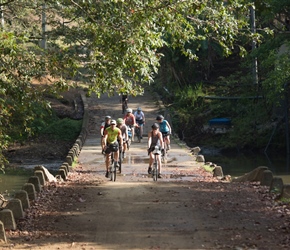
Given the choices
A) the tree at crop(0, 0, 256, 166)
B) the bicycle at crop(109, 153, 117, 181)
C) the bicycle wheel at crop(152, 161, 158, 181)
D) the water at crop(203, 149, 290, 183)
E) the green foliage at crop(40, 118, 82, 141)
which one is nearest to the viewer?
the tree at crop(0, 0, 256, 166)

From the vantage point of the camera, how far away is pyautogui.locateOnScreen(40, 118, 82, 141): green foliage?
132 feet

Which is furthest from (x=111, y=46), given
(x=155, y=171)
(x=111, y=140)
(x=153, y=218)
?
(x=155, y=171)

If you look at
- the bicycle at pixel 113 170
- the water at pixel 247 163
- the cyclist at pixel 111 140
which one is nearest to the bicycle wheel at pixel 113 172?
the bicycle at pixel 113 170

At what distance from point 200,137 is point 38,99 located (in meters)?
29.1

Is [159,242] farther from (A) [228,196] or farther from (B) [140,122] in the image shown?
(B) [140,122]

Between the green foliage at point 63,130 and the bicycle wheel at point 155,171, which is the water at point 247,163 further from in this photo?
the bicycle wheel at point 155,171

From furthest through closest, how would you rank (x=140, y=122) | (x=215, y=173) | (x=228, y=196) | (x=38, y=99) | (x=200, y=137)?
(x=200, y=137) < (x=140, y=122) < (x=215, y=173) < (x=228, y=196) < (x=38, y=99)

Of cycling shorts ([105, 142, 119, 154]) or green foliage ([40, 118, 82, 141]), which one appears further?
green foliage ([40, 118, 82, 141])

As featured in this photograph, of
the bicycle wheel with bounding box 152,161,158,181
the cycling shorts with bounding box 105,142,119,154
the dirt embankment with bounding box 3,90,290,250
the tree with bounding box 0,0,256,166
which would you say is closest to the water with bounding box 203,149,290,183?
the bicycle wheel with bounding box 152,161,158,181

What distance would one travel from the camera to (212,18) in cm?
1639

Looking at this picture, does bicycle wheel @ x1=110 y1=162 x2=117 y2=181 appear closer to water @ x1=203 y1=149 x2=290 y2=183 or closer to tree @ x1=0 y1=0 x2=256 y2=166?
tree @ x1=0 y1=0 x2=256 y2=166

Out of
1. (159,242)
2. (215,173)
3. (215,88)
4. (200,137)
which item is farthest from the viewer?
(215,88)

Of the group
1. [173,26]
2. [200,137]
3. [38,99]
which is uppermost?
[173,26]

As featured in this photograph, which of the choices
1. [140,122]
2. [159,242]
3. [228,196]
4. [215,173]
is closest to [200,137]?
[140,122]
